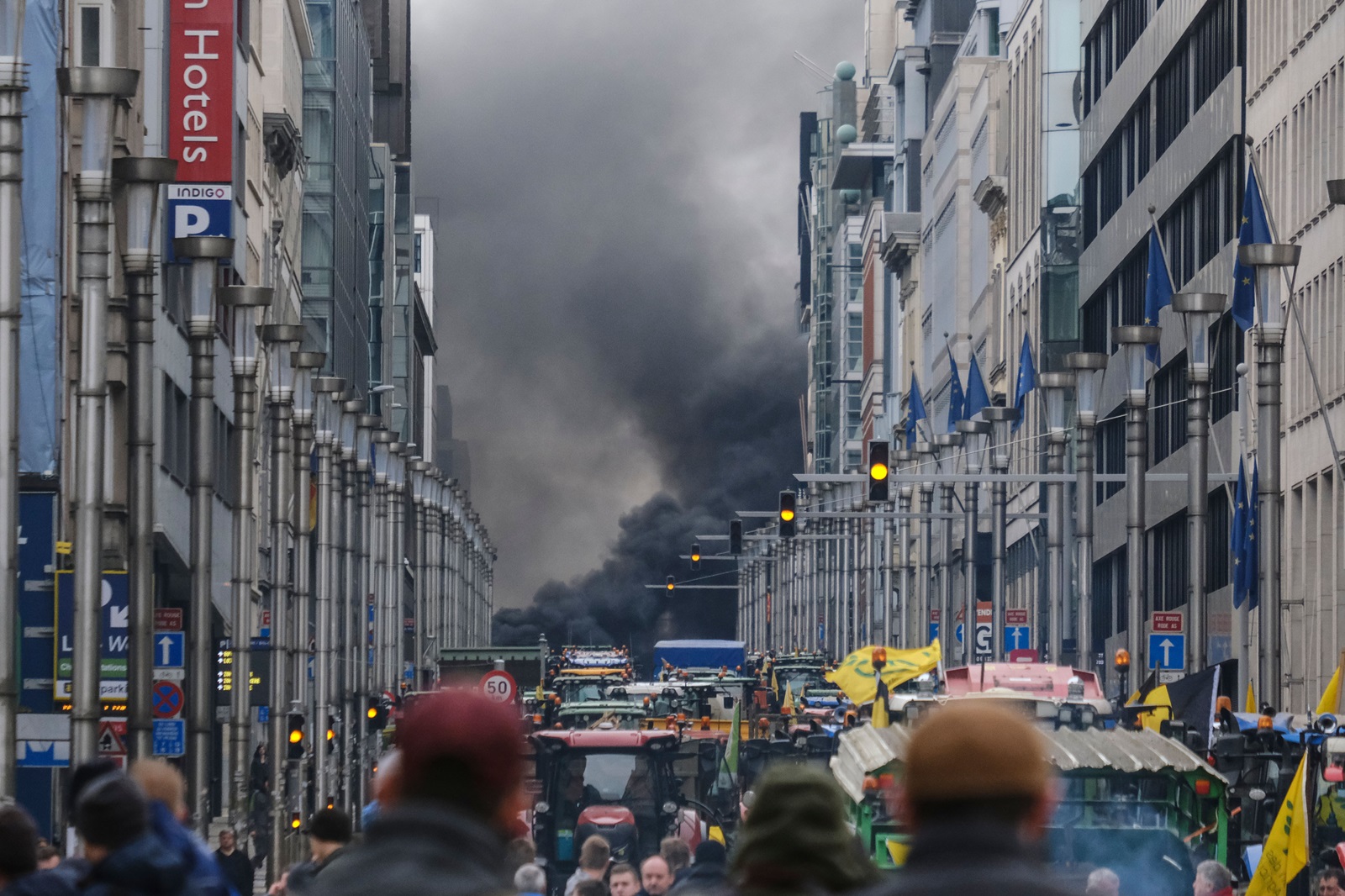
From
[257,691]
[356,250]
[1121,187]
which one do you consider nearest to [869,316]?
[356,250]

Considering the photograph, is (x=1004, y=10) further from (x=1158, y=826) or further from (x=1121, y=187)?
(x=1158, y=826)

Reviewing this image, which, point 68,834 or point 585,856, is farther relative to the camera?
point 68,834

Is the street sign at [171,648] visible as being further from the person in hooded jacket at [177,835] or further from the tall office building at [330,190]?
the tall office building at [330,190]

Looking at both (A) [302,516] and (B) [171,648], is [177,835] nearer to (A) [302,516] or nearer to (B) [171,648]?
(B) [171,648]

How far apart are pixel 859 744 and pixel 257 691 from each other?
39.3m

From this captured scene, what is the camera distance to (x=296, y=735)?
43094 millimetres

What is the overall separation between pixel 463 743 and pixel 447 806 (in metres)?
0.11

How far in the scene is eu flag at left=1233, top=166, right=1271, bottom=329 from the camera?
39.9 metres

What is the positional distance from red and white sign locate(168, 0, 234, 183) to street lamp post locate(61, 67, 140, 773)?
122ft

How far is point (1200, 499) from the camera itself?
4184 cm

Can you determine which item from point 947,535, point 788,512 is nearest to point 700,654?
point 947,535

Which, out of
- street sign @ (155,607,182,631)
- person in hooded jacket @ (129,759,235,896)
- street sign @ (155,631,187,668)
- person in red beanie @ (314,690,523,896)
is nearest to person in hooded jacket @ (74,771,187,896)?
person in hooded jacket @ (129,759,235,896)

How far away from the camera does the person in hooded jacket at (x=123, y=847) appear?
7.83m

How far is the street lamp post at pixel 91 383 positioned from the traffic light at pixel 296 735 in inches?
729
